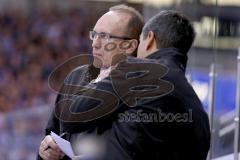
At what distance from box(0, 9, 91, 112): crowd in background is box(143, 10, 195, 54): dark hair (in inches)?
164

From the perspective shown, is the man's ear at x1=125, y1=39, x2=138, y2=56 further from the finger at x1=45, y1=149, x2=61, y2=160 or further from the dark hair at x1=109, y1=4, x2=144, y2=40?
the finger at x1=45, y1=149, x2=61, y2=160

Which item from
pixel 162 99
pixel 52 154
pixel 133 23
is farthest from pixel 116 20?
pixel 52 154

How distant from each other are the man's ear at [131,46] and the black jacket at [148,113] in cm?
15

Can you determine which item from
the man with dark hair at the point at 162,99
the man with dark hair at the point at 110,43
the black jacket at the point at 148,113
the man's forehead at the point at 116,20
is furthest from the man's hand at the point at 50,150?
the man's forehead at the point at 116,20

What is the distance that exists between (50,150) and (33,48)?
15.0 ft

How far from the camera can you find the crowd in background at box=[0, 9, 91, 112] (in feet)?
19.0

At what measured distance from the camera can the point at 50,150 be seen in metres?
1.64

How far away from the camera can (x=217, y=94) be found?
3322mm

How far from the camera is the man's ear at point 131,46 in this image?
65.6 inches

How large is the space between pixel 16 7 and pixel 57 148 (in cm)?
467

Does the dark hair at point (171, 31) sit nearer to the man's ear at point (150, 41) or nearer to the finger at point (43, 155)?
the man's ear at point (150, 41)

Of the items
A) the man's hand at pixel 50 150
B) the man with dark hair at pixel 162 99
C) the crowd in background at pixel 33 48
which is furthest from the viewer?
the crowd in background at pixel 33 48

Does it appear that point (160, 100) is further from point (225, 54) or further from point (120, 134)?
point (225, 54)

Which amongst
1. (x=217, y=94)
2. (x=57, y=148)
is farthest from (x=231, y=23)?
(x=57, y=148)
